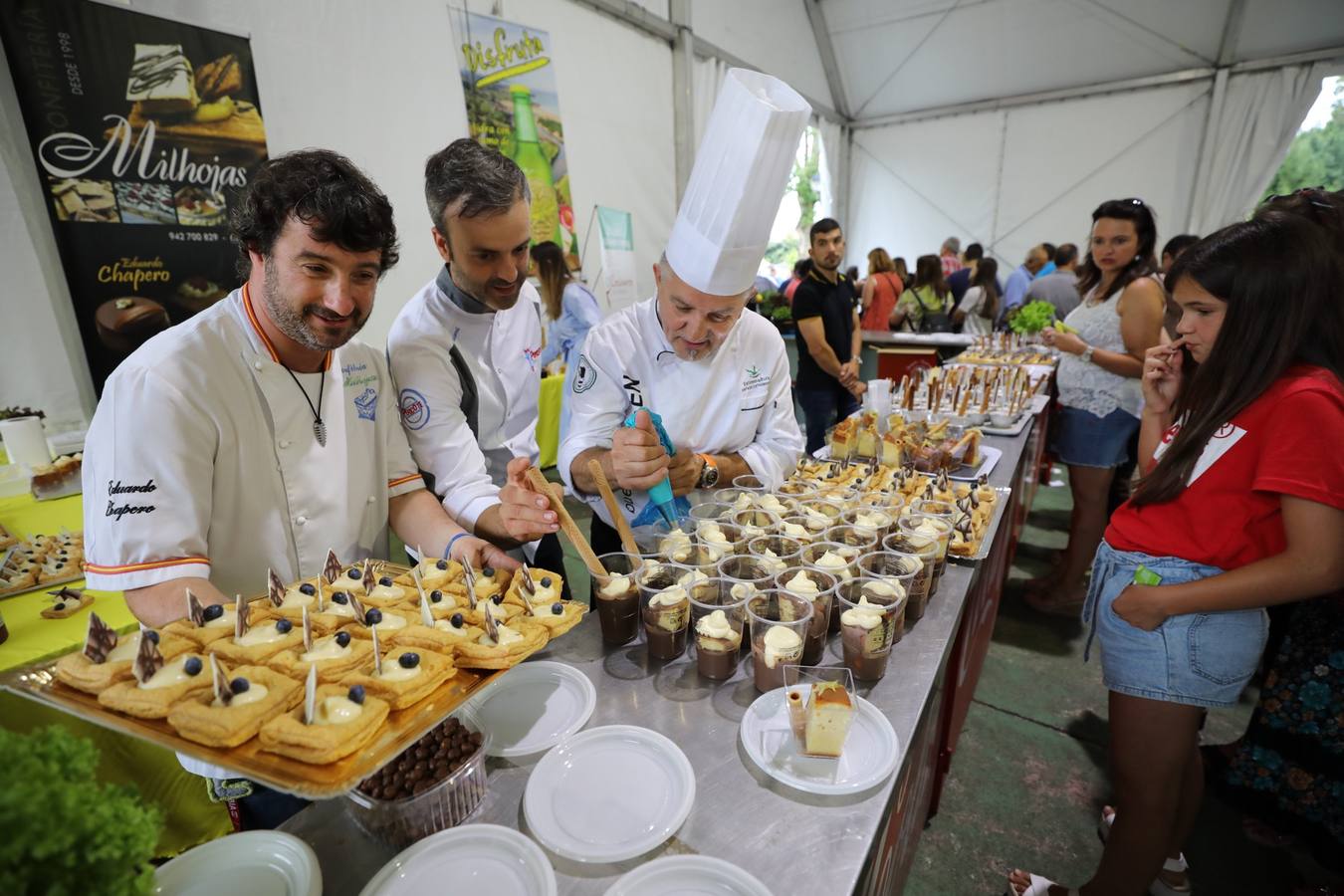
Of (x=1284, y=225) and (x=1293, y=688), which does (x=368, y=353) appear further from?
(x=1293, y=688)

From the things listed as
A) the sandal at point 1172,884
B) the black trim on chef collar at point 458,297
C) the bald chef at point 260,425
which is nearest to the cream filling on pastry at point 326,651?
the bald chef at point 260,425

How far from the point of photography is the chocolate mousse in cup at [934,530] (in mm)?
1957

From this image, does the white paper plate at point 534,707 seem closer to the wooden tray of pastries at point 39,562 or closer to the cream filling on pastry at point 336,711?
the cream filling on pastry at point 336,711

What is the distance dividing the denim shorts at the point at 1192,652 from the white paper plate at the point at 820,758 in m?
1.07

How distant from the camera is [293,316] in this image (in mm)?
1578

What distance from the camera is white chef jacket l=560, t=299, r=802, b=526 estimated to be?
2.34 meters

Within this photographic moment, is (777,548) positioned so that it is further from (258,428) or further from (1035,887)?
(1035,887)

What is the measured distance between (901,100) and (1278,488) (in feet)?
47.9

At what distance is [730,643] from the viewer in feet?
4.87

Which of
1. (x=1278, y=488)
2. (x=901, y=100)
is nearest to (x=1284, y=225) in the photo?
(x=1278, y=488)

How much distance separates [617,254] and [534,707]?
280 inches

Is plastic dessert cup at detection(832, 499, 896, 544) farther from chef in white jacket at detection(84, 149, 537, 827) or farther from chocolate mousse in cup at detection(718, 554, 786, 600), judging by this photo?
chef in white jacket at detection(84, 149, 537, 827)

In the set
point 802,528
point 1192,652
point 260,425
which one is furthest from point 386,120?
point 1192,652

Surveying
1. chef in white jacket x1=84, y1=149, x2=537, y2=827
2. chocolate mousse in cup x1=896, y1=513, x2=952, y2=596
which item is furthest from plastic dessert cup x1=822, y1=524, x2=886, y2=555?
chef in white jacket x1=84, y1=149, x2=537, y2=827
